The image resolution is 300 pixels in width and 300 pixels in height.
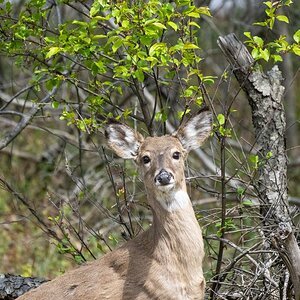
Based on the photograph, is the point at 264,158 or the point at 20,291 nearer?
the point at 264,158

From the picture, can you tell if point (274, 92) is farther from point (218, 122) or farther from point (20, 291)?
point (20, 291)

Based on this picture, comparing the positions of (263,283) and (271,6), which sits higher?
(271,6)

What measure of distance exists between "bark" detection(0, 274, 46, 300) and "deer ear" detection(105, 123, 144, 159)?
1756 mm

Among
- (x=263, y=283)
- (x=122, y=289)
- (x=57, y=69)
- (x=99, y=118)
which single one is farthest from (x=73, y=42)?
(x=263, y=283)

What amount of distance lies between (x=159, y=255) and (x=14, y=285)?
6.48 ft

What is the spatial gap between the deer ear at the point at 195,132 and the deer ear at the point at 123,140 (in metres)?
0.31

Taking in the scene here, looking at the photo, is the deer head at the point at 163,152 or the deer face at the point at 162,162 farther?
the deer head at the point at 163,152

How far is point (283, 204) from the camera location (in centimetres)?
725

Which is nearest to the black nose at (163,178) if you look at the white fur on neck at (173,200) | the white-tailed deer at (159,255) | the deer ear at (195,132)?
the white-tailed deer at (159,255)

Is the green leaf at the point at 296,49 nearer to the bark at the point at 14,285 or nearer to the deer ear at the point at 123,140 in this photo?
the deer ear at the point at 123,140

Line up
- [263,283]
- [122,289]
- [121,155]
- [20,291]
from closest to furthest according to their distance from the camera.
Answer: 1. [122,289]
2. [121,155]
3. [263,283]
4. [20,291]

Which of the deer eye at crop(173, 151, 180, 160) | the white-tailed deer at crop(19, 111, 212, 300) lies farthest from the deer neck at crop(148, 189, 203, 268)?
the deer eye at crop(173, 151, 180, 160)

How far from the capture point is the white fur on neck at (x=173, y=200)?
21.1 feet

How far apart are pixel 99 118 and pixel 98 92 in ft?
0.96
